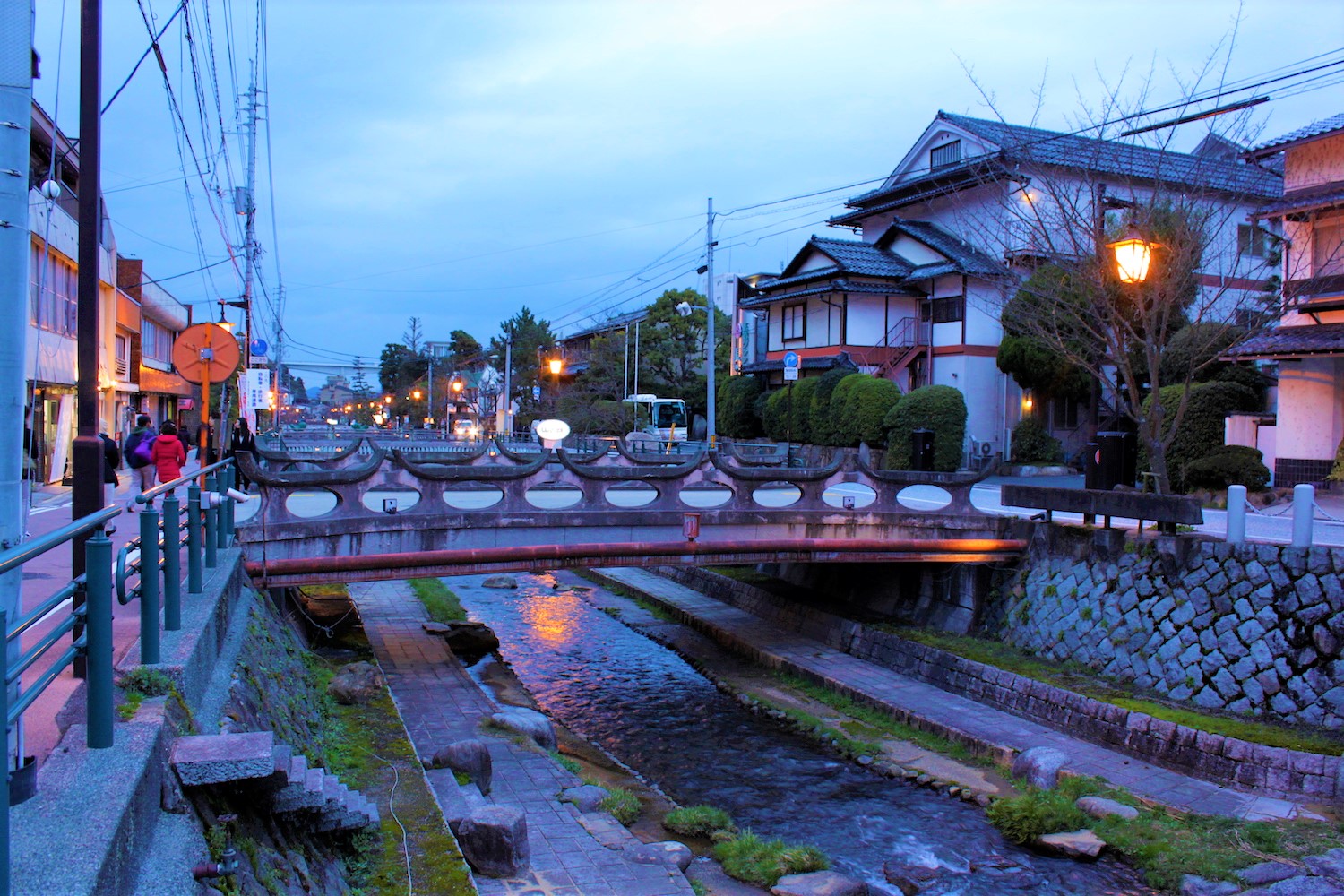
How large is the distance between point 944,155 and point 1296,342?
20991mm

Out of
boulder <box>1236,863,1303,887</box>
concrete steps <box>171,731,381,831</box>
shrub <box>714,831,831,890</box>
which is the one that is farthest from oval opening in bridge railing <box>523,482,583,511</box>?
boulder <box>1236,863,1303,887</box>

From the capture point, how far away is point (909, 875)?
10383 millimetres

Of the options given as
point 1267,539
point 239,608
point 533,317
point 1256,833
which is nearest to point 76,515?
point 239,608

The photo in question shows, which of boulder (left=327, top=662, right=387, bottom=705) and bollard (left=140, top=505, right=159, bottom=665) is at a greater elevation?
bollard (left=140, top=505, right=159, bottom=665)

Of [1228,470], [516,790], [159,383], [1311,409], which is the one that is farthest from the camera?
[159,383]

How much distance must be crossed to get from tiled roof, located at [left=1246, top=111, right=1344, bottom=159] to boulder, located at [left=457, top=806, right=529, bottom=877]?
73.0ft

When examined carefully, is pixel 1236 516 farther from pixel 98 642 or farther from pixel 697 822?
pixel 98 642

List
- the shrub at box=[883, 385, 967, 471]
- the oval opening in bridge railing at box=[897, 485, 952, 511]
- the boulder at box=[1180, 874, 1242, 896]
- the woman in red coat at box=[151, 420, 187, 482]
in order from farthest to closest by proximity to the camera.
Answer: the shrub at box=[883, 385, 967, 471] → the oval opening in bridge railing at box=[897, 485, 952, 511] → the woman in red coat at box=[151, 420, 187, 482] → the boulder at box=[1180, 874, 1242, 896]

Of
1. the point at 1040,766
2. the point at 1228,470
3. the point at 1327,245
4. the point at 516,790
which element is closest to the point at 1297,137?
the point at 1327,245

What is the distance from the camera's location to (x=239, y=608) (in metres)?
10.2

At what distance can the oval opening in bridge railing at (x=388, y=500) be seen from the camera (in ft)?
49.9

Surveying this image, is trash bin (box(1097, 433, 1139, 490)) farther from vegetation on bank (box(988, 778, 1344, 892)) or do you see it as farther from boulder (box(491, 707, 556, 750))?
boulder (box(491, 707, 556, 750))

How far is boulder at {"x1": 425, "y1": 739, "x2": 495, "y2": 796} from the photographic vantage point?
426 inches

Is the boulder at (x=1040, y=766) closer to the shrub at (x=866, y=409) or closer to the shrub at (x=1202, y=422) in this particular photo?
the shrub at (x=1202, y=422)
